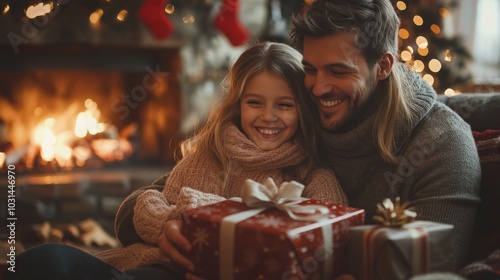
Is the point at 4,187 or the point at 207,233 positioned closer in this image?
the point at 207,233

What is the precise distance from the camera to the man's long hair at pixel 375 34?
157 cm

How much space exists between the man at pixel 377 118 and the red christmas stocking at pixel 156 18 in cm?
166

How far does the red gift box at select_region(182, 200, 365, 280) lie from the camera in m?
1.19

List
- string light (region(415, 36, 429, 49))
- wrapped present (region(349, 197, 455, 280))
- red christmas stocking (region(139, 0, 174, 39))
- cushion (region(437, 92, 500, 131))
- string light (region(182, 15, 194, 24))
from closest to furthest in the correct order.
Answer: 1. wrapped present (region(349, 197, 455, 280))
2. cushion (region(437, 92, 500, 131))
3. red christmas stocking (region(139, 0, 174, 39))
4. string light (region(415, 36, 429, 49))
5. string light (region(182, 15, 194, 24))

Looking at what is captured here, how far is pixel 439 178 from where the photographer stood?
4.82ft

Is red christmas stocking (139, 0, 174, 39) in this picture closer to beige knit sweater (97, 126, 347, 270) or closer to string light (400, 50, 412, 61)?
string light (400, 50, 412, 61)

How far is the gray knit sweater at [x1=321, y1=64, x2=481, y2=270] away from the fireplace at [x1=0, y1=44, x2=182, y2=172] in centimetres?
209

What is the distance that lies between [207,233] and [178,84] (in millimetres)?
2443

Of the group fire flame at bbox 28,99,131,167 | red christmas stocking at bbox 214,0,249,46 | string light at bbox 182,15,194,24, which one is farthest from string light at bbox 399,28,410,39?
fire flame at bbox 28,99,131,167

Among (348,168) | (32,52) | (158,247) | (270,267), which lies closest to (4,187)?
(32,52)

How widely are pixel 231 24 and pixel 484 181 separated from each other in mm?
2102

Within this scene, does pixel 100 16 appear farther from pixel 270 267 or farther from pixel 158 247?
pixel 270 267

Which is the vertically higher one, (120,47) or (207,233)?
(120,47)

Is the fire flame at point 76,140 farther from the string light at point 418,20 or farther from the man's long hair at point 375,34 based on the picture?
the man's long hair at point 375,34
